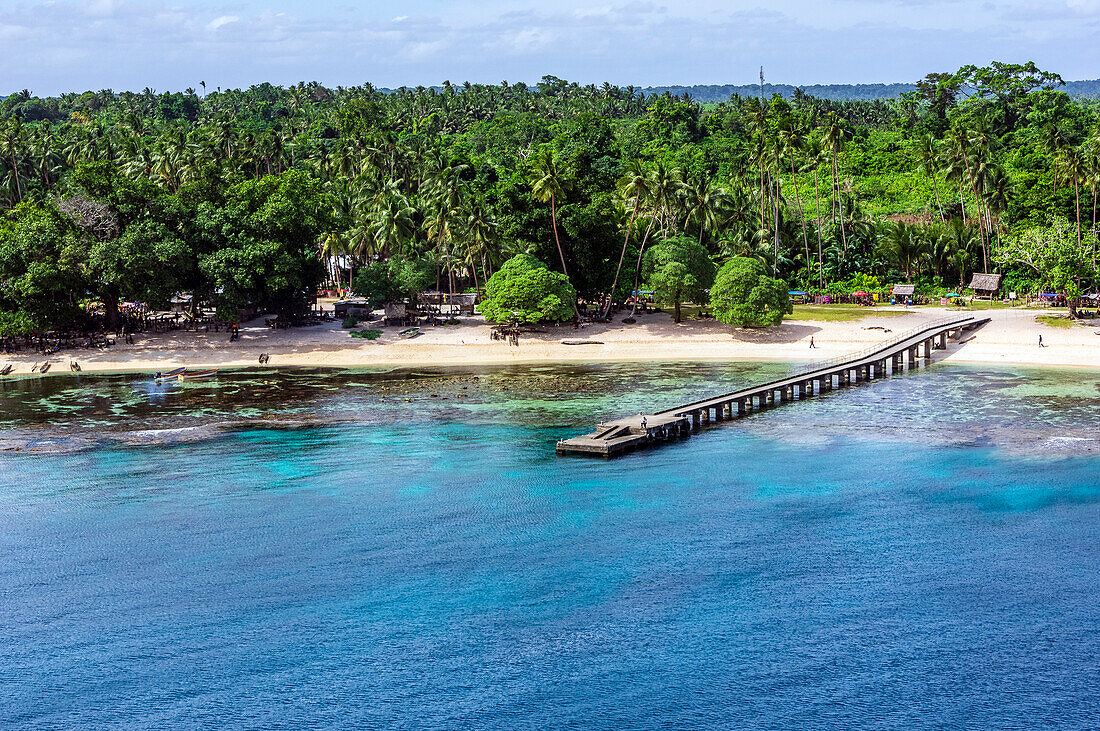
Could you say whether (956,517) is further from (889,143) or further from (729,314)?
(889,143)

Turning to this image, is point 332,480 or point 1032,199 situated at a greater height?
point 1032,199

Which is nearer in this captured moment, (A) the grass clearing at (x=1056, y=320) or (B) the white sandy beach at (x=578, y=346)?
(B) the white sandy beach at (x=578, y=346)

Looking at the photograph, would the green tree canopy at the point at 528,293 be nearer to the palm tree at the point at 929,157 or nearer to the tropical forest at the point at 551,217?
the tropical forest at the point at 551,217

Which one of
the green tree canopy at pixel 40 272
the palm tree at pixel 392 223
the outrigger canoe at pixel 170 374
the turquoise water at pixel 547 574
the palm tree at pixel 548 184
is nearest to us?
the turquoise water at pixel 547 574

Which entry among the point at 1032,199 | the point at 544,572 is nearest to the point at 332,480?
the point at 544,572

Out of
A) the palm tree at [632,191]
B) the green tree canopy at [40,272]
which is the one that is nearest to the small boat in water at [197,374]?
the green tree canopy at [40,272]

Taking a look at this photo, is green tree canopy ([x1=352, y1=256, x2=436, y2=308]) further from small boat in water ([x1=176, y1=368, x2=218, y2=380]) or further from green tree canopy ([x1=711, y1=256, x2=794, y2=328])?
green tree canopy ([x1=711, y1=256, x2=794, y2=328])
